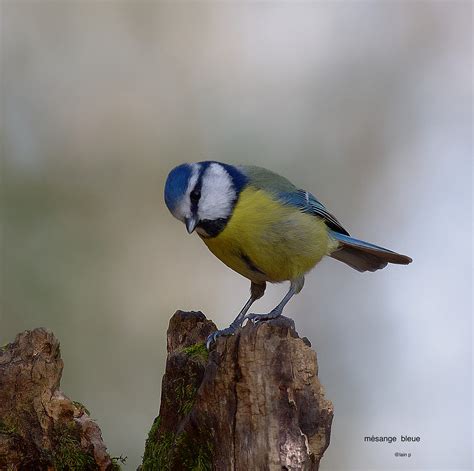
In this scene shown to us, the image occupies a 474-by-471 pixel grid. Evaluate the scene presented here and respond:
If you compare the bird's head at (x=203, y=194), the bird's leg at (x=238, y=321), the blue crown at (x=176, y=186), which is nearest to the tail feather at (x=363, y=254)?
the bird's leg at (x=238, y=321)

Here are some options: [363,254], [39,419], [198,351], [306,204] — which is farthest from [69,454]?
[363,254]

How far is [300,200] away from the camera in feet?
11.7

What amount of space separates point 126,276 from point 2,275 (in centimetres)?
91

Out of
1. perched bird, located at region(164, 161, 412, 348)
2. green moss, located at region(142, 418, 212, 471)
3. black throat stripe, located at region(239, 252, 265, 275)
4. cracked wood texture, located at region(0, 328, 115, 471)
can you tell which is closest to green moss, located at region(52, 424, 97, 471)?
cracked wood texture, located at region(0, 328, 115, 471)

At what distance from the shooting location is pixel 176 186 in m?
3.06

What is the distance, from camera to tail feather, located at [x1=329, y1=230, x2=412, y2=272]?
12.6 ft

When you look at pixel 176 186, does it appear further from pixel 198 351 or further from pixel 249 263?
pixel 198 351

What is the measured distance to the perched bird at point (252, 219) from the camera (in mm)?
3141

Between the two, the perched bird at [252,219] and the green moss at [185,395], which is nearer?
the green moss at [185,395]

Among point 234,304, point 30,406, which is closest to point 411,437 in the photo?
point 234,304

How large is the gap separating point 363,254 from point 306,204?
55 centimetres

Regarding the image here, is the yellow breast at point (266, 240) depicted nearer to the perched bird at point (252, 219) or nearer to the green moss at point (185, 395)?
the perched bird at point (252, 219)

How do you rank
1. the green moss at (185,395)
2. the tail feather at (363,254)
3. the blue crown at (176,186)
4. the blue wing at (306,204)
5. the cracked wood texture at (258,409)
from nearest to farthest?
the cracked wood texture at (258,409), the green moss at (185,395), the blue crown at (176,186), the blue wing at (306,204), the tail feather at (363,254)

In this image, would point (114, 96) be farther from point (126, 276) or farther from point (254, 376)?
point (254, 376)
